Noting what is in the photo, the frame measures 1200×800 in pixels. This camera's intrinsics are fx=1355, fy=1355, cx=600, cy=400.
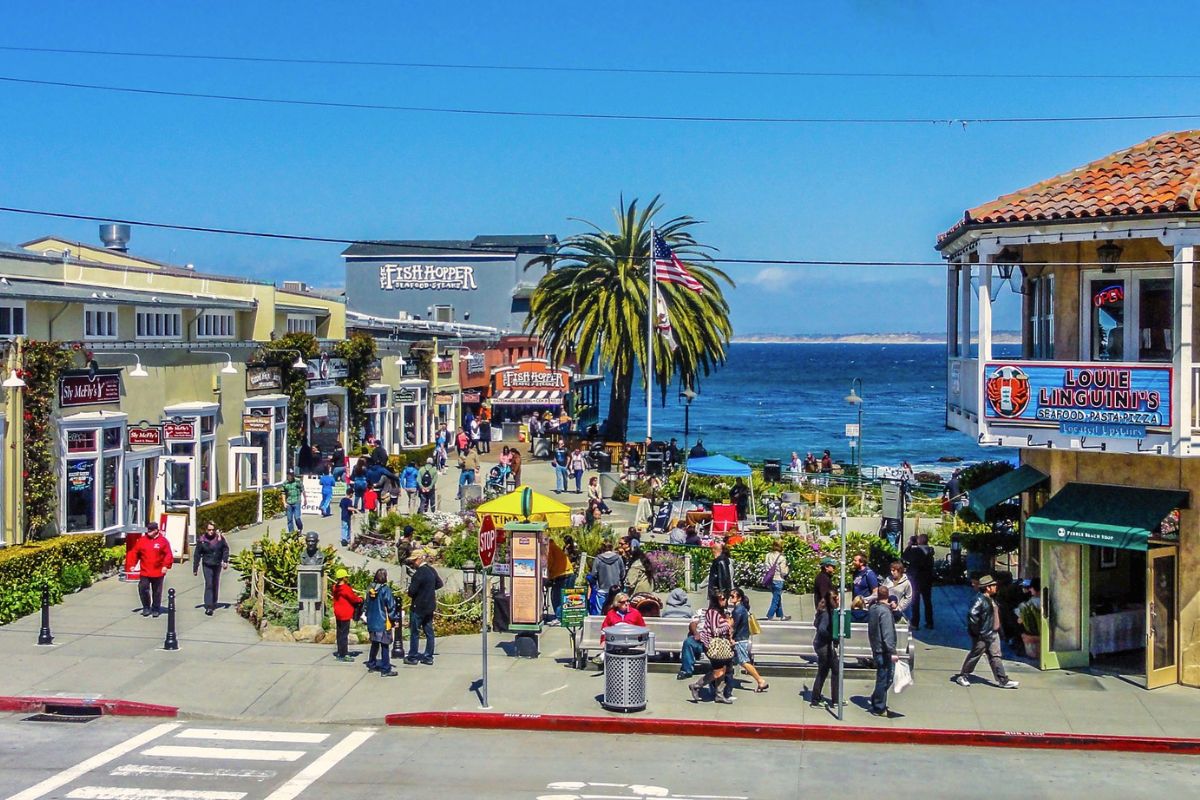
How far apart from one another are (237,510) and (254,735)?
15772mm

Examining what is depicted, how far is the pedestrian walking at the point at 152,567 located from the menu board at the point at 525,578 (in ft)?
19.6

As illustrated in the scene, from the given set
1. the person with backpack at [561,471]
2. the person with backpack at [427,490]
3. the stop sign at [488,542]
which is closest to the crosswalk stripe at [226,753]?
the stop sign at [488,542]

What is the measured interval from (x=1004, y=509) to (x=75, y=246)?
94.5ft

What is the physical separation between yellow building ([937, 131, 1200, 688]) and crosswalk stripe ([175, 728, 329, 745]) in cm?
984

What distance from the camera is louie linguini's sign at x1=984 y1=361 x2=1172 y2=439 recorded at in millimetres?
17297

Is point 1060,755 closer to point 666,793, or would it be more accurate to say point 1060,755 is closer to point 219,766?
point 666,793

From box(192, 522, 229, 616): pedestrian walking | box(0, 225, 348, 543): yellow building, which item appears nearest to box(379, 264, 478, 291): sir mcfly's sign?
box(0, 225, 348, 543): yellow building

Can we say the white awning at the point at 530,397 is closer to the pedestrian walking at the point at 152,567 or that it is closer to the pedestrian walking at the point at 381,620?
the pedestrian walking at the point at 152,567

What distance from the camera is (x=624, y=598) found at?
59.7 ft

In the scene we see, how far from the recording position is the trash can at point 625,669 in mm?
16438

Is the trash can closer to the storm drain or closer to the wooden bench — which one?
the wooden bench

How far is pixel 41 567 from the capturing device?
23250mm

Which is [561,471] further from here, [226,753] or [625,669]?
[226,753]

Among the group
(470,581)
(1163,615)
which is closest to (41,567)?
(470,581)
